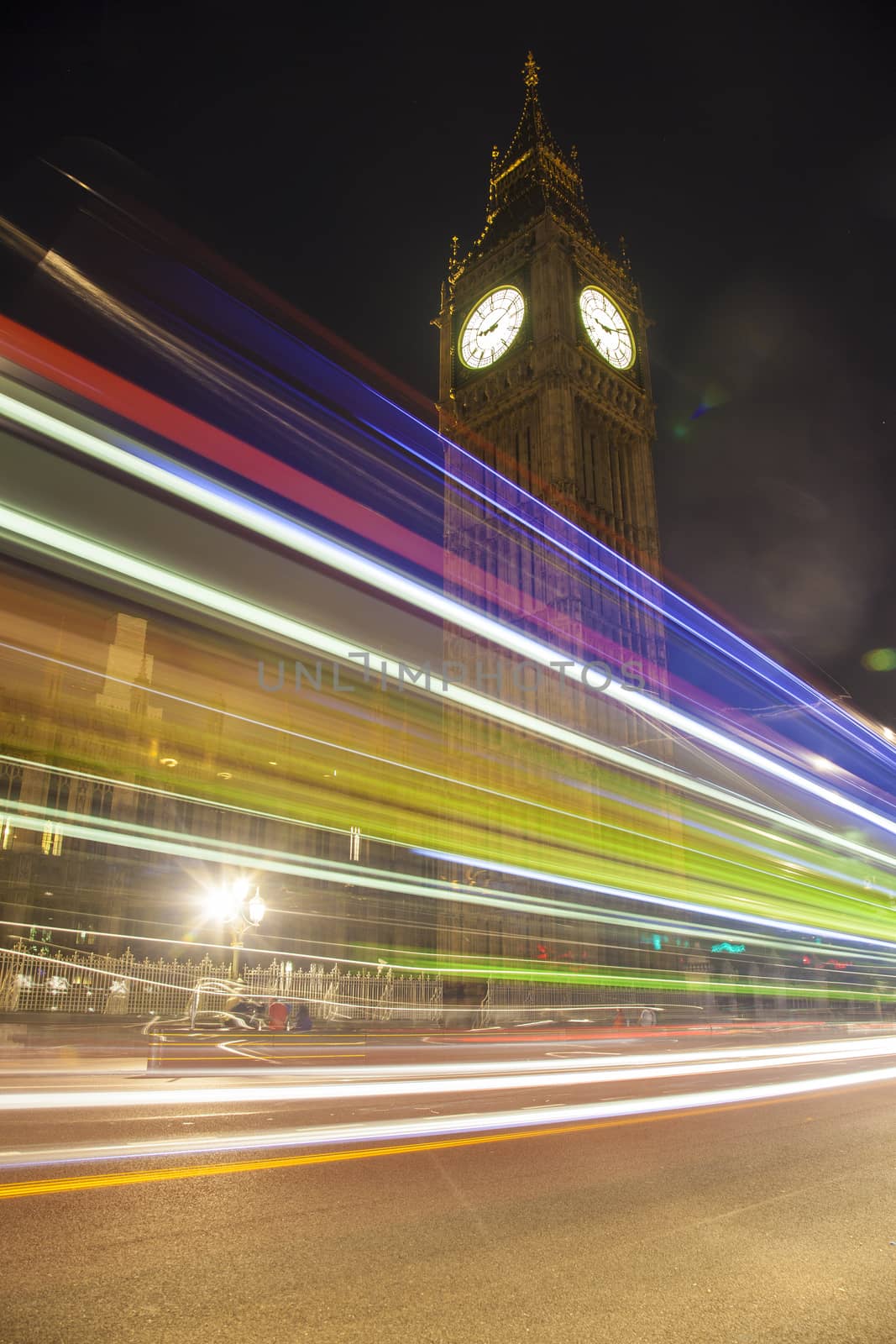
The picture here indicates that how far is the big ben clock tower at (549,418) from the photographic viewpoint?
35.4 m

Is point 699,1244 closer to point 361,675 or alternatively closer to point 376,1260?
point 376,1260

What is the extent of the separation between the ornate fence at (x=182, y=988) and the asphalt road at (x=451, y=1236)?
11.5 metres

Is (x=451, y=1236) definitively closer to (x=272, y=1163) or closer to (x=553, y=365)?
(x=272, y=1163)

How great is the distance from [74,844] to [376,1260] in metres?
14.2

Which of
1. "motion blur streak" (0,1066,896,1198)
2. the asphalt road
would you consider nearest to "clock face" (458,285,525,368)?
"motion blur streak" (0,1066,896,1198)

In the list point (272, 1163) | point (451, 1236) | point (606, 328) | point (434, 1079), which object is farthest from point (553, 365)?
point (451, 1236)

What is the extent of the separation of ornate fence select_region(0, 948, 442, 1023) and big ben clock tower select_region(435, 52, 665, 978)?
13.4 metres

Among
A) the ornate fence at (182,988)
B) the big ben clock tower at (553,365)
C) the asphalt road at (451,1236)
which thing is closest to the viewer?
the asphalt road at (451,1236)

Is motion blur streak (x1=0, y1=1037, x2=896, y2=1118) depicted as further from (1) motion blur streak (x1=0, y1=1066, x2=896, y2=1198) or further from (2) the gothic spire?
(2) the gothic spire

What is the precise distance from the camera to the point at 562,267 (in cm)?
4000

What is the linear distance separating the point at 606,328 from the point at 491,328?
6.16 meters

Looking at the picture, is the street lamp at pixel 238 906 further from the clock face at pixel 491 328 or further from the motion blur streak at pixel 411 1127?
the clock face at pixel 491 328

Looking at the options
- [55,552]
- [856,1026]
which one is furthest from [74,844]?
[856,1026]

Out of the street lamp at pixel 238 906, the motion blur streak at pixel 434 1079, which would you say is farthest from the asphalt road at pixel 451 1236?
the street lamp at pixel 238 906
